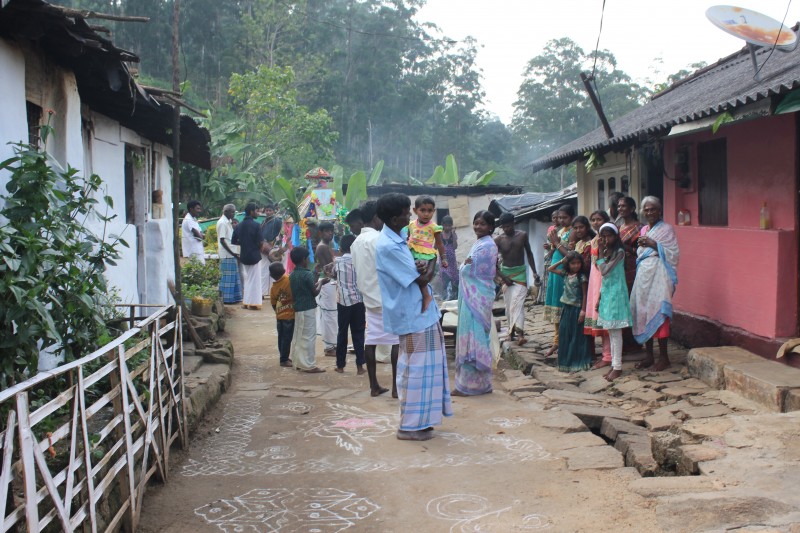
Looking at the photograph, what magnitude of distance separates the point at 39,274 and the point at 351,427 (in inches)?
114

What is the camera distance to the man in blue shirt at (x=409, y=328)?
5871 mm

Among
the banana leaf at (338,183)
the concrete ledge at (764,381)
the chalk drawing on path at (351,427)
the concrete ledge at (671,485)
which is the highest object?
the banana leaf at (338,183)

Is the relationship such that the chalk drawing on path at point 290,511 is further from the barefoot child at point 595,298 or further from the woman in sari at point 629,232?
the woman in sari at point 629,232

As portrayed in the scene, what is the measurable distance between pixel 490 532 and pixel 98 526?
6.60ft

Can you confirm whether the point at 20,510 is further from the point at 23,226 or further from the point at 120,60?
the point at 120,60

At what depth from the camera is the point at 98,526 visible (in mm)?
3816

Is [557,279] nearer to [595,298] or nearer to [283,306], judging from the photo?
[595,298]

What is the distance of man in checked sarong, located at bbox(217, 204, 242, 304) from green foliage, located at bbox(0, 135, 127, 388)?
29.3 feet

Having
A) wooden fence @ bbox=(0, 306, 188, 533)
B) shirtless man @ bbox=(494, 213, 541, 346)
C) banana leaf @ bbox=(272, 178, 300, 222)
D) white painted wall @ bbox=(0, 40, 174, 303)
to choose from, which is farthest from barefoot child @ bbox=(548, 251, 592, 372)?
banana leaf @ bbox=(272, 178, 300, 222)

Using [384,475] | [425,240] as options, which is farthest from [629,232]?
[384,475]

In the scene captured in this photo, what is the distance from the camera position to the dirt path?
167 inches

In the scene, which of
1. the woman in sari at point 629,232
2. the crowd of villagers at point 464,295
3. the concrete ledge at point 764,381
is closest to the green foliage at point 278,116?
the crowd of villagers at point 464,295

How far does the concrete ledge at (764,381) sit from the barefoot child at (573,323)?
6.39ft

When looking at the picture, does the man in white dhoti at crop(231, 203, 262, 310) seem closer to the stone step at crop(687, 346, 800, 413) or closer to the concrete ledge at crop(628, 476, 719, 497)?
the stone step at crop(687, 346, 800, 413)
